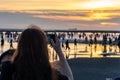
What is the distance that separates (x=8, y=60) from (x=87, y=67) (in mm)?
12712

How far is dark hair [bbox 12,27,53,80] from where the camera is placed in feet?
12.7

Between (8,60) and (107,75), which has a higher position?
(8,60)

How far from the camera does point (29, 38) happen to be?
391 cm

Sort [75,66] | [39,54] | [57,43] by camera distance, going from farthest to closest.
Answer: [75,66], [57,43], [39,54]

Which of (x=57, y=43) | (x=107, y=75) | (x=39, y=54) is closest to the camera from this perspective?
(x=39, y=54)

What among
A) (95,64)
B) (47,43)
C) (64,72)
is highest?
(47,43)

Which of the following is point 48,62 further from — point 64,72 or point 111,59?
point 111,59

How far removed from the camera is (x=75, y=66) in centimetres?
1636

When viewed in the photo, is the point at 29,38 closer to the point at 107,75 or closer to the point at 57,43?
the point at 57,43

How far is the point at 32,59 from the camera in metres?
3.89

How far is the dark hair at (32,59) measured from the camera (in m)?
3.88

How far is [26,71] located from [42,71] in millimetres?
133

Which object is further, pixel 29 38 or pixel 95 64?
pixel 95 64

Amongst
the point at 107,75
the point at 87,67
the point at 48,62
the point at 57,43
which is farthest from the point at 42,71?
the point at 87,67
